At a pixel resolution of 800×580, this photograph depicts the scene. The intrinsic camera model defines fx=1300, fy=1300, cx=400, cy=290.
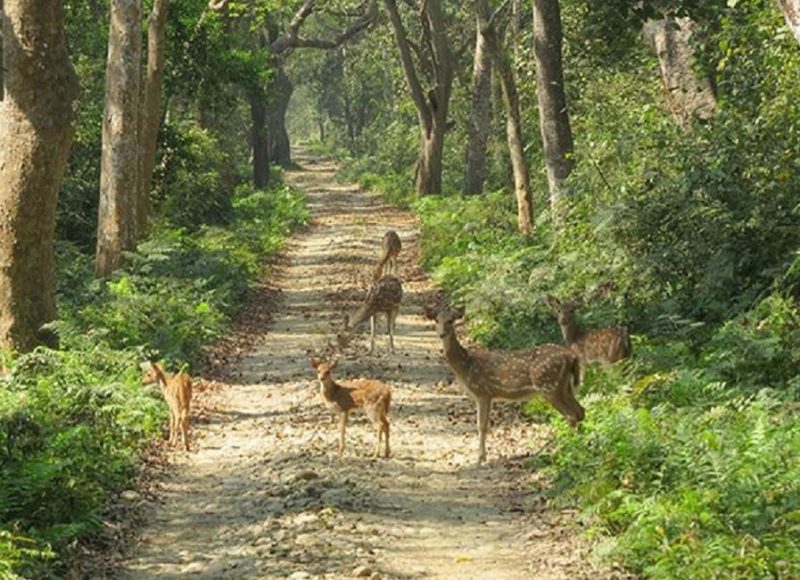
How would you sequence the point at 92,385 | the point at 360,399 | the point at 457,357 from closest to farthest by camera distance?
the point at 360,399 < the point at 457,357 < the point at 92,385

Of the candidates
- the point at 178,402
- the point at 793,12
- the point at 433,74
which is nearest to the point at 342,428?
the point at 178,402

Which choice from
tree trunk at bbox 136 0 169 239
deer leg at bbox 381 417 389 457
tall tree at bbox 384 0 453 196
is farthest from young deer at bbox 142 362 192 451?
tall tree at bbox 384 0 453 196

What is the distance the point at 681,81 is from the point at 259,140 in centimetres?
3238

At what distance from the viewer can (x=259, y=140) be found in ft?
167

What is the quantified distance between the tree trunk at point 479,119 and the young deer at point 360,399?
25646 millimetres

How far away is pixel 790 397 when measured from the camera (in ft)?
37.1

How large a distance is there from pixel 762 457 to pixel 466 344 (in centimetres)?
1030

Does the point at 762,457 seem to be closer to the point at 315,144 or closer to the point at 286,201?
the point at 286,201

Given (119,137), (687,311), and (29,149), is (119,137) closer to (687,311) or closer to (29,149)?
(29,149)

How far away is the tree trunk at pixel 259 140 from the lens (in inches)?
1922

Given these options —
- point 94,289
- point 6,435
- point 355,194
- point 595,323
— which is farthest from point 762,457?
point 355,194

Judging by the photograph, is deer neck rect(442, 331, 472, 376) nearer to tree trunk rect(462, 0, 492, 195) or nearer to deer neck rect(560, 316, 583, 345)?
deer neck rect(560, 316, 583, 345)

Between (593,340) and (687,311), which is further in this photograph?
(687,311)

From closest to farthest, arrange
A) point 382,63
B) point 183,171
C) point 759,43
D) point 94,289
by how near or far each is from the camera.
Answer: point 759,43 → point 94,289 → point 183,171 → point 382,63
